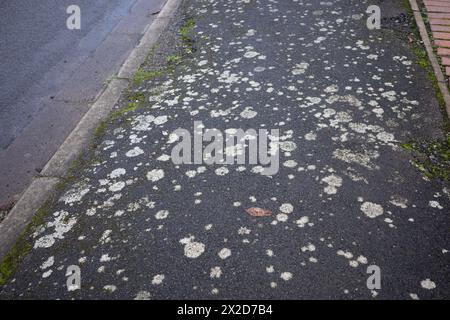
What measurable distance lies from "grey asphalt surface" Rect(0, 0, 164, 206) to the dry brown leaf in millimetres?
2288

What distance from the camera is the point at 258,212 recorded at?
2752 millimetres

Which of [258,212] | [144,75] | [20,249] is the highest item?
[144,75]

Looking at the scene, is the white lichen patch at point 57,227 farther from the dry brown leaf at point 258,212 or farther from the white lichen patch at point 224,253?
the dry brown leaf at point 258,212

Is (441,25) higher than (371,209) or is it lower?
higher

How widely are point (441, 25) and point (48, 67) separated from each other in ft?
18.6

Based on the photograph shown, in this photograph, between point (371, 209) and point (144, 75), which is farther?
point (144, 75)

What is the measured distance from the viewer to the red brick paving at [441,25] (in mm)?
4316

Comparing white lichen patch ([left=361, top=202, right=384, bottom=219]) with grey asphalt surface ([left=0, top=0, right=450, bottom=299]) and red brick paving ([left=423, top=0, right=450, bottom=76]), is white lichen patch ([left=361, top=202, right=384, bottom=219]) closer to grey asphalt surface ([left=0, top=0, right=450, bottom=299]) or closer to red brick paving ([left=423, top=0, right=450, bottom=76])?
grey asphalt surface ([left=0, top=0, right=450, bottom=299])

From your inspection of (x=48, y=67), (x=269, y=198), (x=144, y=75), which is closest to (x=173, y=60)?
(x=144, y=75)

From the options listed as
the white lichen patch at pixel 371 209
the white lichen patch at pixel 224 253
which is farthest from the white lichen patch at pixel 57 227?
the white lichen patch at pixel 371 209

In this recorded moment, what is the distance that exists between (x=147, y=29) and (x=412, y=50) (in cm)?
406

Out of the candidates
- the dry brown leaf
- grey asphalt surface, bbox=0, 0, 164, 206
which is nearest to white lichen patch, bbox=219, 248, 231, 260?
the dry brown leaf

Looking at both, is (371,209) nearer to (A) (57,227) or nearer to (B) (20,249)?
(A) (57,227)
